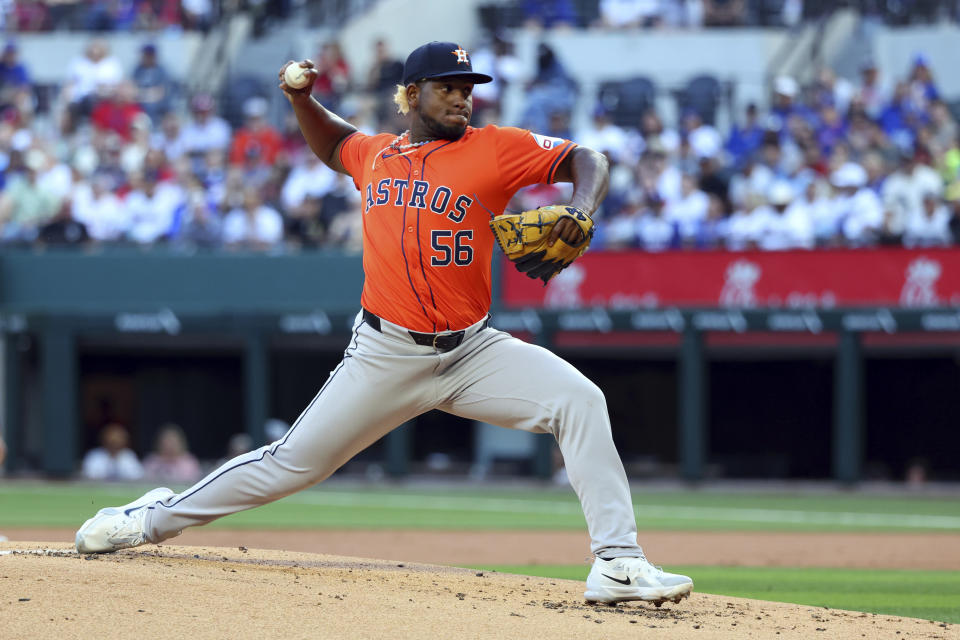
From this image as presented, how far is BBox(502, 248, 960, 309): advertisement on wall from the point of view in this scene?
1404 centimetres

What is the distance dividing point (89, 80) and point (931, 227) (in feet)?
33.6

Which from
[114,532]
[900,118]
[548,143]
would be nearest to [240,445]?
[900,118]

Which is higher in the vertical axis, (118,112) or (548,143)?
(118,112)

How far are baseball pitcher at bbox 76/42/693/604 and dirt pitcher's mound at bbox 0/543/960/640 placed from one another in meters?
0.27

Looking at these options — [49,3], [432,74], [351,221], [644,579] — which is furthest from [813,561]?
[49,3]

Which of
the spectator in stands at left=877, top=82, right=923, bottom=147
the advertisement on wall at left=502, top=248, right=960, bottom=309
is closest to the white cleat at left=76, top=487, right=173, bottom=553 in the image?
the advertisement on wall at left=502, top=248, right=960, bottom=309

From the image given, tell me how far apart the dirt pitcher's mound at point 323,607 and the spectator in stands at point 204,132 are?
11.5 metres

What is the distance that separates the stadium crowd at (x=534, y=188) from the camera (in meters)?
14.3

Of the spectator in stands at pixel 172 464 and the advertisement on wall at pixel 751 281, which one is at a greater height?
the advertisement on wall at pixel 751 281

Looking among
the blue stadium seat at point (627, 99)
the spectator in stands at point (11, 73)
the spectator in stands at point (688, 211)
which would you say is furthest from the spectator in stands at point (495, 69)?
the spectator in stands at point (11, 73)

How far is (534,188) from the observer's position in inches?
574

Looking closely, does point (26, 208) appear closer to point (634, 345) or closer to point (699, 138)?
point (634, 345)

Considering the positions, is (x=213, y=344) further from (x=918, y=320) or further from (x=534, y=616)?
(x=534, y=616)

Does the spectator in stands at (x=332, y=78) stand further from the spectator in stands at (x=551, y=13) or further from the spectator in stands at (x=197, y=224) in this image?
the spectator in stands at (x=551, y=13)
